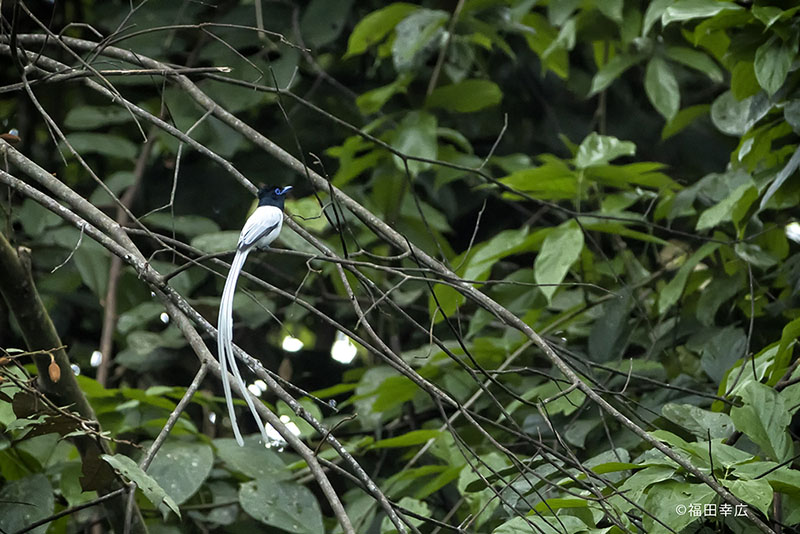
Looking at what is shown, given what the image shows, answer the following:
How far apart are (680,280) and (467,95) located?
4.74ft

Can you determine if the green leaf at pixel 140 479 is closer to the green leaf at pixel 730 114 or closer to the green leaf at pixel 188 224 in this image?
the green leaf at pixel 188 224

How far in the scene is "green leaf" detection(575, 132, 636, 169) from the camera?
11.6 ft

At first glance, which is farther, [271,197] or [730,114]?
[730,114]

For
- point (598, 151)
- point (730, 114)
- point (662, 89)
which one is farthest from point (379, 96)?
point (730, 114)

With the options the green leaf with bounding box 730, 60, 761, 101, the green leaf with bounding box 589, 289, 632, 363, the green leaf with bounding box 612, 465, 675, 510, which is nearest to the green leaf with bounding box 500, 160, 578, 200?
the green leaf with bounding box 589, 289, 632, 363

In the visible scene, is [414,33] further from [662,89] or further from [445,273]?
[445,273]

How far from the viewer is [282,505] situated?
3166 mm

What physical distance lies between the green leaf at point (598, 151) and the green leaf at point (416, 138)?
2.27ft

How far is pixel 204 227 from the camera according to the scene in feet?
14.4

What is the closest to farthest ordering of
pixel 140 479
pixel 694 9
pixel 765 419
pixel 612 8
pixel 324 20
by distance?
pixel 140 479, pixel 765 419, pixel 694 9, pixel 612 8, pixel 324 20

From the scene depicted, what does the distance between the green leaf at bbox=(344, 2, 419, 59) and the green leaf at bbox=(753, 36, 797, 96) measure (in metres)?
1.79

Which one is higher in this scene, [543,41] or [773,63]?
[773,63]

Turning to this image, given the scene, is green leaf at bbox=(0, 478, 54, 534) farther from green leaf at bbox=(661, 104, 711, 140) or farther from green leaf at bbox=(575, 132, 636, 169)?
green leaf at bbox=(661, 104, 711, 140)

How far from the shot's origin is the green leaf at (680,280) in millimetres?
3245
